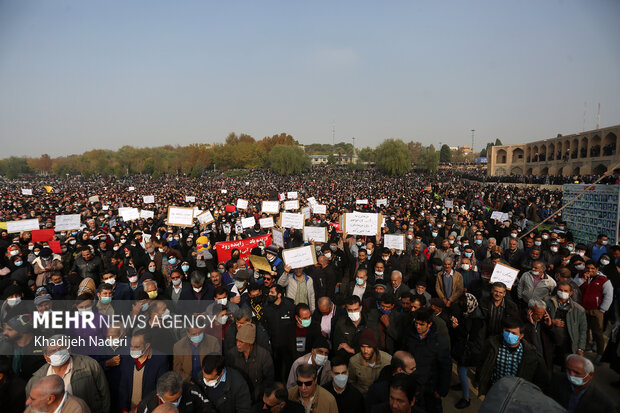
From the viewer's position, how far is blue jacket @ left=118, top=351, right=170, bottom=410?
11.9ft

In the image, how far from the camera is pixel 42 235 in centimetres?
1116

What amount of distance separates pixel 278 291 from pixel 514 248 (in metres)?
6.26

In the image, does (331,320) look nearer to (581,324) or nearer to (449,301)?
(449,301)

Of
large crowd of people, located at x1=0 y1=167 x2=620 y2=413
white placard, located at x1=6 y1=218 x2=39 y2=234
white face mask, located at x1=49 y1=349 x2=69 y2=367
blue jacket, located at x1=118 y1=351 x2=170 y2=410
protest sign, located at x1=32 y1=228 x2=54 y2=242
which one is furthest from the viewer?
white placard, located at x1=6 y1=218 x2=39 y2=234

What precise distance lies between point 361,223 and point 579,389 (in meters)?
6.70

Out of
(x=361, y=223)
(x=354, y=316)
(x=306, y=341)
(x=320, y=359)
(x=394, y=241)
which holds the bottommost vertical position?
(x=306, y=341)

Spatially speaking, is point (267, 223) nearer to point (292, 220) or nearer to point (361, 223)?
point (292, 220)

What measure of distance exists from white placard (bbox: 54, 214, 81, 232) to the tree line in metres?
62.2

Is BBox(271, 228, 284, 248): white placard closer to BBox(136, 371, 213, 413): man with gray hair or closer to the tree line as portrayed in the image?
BBox(136, 371, 213, 413): man with gray hair

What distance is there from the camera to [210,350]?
4.01 meters

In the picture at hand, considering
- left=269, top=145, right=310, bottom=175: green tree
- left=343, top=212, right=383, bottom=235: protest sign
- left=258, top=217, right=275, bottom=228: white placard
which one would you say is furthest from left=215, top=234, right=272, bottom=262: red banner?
left=269, top=145, right=310, bottom=175: green tree

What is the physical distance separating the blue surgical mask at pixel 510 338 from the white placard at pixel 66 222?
13416 mm

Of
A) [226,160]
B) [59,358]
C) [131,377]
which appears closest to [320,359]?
[131,377]

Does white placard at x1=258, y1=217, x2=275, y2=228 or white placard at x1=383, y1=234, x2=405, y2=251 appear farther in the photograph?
white placard at x1=258, y1=217, x2=275, y2=228
